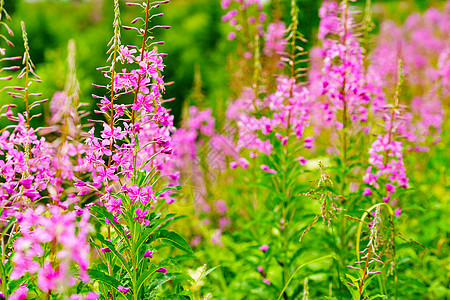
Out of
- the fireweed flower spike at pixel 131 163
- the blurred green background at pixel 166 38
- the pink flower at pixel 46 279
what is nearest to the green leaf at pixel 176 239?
the fireweed flower spike at pixel 131 163

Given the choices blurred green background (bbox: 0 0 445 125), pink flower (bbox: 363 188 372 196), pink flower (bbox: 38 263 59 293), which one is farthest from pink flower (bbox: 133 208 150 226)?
blurred green background (bbox: 0 0 445 125)

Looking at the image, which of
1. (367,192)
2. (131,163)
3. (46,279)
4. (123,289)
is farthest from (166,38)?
(46,279)

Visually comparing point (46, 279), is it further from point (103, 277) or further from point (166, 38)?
point (166, 38)

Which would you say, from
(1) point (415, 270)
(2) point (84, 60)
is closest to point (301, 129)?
(1) point (415, 270)

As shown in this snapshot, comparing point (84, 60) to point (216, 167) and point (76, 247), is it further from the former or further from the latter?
point (76, 247)

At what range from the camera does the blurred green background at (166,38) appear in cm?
561

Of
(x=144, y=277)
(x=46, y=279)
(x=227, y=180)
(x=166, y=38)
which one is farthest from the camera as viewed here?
(x=166, y=38)

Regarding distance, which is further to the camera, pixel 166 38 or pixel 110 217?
pixel 166 38

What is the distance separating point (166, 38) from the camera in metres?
Answer: 9.34

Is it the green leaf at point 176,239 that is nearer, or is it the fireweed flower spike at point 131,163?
the fireweed flower spike at point 131,163

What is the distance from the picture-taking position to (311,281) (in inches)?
123

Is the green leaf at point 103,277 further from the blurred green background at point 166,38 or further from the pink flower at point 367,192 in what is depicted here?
the blurred green background at point 166,38

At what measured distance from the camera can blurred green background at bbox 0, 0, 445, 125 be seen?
221 inches

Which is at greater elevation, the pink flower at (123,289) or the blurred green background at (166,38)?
the blurred green background at (166,38)
